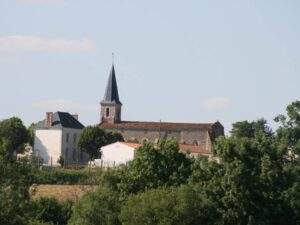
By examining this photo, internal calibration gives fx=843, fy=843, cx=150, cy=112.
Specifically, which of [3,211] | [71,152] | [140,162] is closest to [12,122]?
[71,152]

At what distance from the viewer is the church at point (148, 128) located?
123 metres

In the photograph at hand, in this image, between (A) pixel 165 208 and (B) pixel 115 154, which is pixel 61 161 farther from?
(A) pixel 165 208

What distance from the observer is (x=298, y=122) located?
76.9 m

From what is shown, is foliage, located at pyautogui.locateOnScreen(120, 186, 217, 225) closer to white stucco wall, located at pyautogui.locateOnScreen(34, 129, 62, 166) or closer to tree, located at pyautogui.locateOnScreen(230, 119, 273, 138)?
tree, located at pyautogui.locateOnScreen(230, 119, 273, 138)

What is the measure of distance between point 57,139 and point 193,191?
235 ft

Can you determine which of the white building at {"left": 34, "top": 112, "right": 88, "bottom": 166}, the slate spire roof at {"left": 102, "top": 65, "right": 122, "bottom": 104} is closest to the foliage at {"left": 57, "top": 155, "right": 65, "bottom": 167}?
the white building at {"left": 34, "top": 112, "right": 88, "bottom": 166}

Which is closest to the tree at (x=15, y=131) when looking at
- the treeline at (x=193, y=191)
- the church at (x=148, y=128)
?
the church at (x=148, y=128)

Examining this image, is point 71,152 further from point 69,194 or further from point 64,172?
point 69,194

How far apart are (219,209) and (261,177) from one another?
121 inches

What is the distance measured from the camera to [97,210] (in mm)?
37906

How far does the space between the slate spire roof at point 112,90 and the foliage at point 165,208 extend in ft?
300

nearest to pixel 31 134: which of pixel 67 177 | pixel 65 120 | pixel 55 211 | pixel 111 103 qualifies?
pixel 65 120

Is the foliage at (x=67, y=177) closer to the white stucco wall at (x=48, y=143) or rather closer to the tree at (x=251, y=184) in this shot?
the tree at (x=251, y=184)

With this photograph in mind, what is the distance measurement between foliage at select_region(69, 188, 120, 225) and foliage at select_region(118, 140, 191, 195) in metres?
2.91
